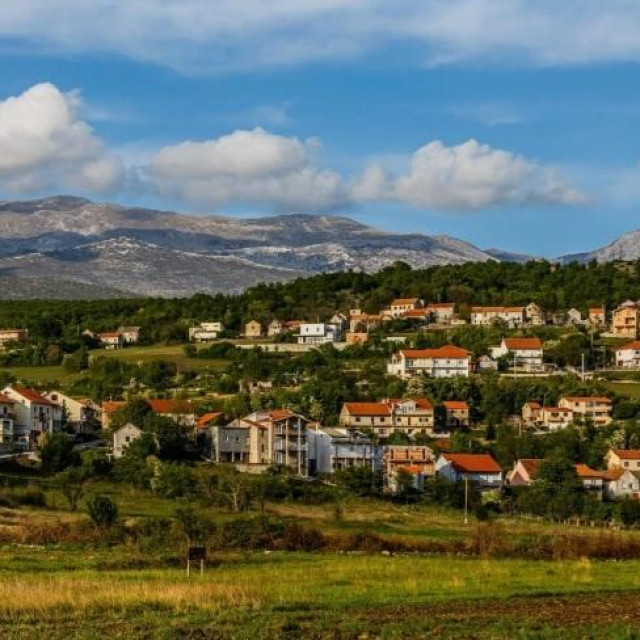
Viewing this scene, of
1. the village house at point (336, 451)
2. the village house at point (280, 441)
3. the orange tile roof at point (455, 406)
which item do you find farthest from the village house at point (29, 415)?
the orange tile roof at point (455, 406)

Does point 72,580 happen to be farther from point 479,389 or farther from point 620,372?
point 620,372

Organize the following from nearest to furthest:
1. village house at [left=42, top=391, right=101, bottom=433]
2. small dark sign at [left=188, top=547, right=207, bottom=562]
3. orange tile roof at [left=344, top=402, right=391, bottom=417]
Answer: small dark sign at [left=188, top=547, right=207, bottom=562] → orange tile roof at [left=344, top=402, right=391, bottom=417] → village house at [left=42, top=391, right=101, bottom=433]

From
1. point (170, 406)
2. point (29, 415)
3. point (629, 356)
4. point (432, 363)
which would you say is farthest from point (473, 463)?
point (629, 356)

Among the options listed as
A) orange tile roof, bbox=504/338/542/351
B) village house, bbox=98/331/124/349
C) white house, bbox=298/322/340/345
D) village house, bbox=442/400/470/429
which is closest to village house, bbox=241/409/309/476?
village house, bbox=442/400/470/429

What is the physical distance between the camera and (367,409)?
319ft

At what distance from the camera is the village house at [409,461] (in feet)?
267

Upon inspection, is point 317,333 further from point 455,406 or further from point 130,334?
point 455,406

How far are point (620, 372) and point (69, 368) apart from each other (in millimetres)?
51503

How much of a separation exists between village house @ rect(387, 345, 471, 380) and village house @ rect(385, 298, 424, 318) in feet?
112

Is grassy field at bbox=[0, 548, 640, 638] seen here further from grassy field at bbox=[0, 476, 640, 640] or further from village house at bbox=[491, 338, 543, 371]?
village house at bbox=[491, 338, 543, 371]

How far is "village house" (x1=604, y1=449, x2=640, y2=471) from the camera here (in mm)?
82250

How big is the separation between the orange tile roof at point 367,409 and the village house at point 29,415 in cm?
2196

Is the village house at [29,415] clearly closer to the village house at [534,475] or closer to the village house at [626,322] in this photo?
the village house at [534,475]

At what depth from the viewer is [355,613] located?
2283 centimetres
